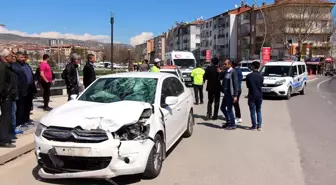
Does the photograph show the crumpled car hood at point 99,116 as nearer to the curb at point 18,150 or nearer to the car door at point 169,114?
the car door at point 169,114

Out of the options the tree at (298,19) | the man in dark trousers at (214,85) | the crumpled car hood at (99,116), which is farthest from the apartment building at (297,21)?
the crumpled car hood at (99,116)

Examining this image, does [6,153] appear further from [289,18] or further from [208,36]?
[208,36]

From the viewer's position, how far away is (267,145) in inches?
297

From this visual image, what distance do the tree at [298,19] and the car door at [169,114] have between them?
168ft

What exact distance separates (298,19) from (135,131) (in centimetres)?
5819

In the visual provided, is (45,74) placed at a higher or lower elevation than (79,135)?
higher

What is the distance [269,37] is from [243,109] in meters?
52.6

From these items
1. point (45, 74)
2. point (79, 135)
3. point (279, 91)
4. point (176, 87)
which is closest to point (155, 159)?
point (79, 135)

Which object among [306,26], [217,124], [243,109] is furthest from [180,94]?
[306,26]

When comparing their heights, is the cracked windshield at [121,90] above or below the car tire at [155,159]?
above

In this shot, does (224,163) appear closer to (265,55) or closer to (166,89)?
(166,89)

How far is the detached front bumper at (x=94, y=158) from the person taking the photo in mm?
4629

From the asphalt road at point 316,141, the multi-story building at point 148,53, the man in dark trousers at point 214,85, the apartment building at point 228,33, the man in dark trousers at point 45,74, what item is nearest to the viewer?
the asphalt road at point 316,141

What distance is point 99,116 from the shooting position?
4.93m
